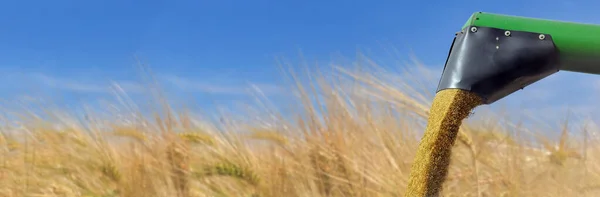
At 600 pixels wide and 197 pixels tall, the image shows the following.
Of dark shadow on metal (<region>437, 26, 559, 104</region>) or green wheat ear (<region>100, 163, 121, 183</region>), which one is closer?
dark shadow on metal (<region>437, 26, 559, 104</region>)

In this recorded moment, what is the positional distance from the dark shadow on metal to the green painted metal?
0.05 feet

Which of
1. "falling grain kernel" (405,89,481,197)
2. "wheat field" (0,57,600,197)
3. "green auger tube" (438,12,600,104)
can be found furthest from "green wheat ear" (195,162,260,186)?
"green auger tube" (438,12,600,104)

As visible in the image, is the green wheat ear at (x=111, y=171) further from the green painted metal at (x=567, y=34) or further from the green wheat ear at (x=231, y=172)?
the green painted metal at (x=567, y=34)

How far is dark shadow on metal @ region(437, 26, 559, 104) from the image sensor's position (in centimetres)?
150

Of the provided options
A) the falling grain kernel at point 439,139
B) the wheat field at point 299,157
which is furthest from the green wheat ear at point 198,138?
the falling grain kernel at point 439,139

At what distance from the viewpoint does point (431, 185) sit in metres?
1.55

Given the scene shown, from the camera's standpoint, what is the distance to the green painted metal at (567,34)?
4.87 feet

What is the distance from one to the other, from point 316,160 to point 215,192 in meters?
0.40

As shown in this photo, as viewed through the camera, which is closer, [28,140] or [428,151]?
[428,151]

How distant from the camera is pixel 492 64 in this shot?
1494 millimetres

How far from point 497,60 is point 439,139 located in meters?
0.21

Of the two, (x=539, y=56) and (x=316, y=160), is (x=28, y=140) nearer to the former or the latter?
(x=316, y=160)

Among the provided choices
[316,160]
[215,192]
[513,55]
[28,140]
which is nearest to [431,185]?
[513,55]

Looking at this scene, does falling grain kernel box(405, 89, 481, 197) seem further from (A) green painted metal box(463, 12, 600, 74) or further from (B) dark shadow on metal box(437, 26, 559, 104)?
(A) green painted metal box(463, 12, 600, 74)
